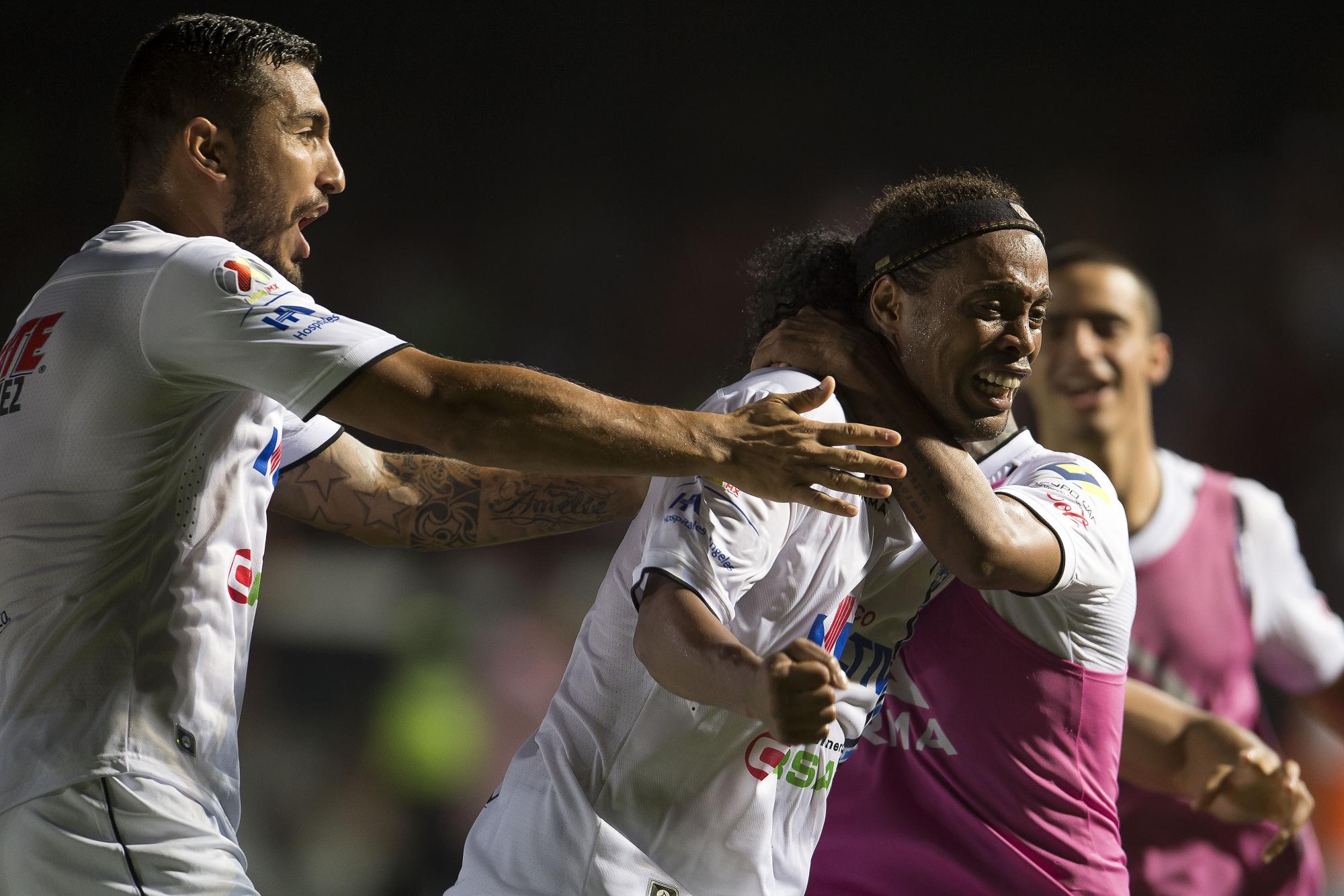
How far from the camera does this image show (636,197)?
4070 mm

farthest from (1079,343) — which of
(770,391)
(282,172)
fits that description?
(282,172)

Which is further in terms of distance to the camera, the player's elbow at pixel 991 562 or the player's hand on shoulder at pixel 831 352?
the player's hand on shoulder at pixel 831 352


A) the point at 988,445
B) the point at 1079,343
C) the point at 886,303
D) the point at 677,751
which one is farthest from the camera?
the point at 1079,343

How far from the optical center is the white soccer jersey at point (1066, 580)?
5.96 feet

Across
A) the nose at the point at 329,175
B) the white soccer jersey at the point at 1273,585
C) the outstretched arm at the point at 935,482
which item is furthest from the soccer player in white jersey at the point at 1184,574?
the nose at the point at 329,175

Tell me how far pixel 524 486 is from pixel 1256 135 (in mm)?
3098

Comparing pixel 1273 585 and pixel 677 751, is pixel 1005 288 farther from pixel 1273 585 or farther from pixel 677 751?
pixel 1273 585

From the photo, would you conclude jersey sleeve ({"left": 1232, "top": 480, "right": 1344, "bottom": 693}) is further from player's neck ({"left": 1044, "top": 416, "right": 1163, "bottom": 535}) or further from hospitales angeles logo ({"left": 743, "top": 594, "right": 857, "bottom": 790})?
hospitales angeles logo ({"left": 743, "top": 594, "right": 857, "bottom": 790})

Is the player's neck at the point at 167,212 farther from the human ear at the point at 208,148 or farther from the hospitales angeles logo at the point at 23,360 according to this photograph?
the hospitales angeles logo at the point at 23,360

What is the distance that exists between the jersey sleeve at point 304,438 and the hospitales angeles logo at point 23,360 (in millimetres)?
493

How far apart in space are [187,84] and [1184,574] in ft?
9.83

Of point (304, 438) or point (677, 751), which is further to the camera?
point (304, 438)

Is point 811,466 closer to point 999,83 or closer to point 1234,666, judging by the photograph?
point 1234,666

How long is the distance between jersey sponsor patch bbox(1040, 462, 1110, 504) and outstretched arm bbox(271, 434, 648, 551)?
0.71 m
